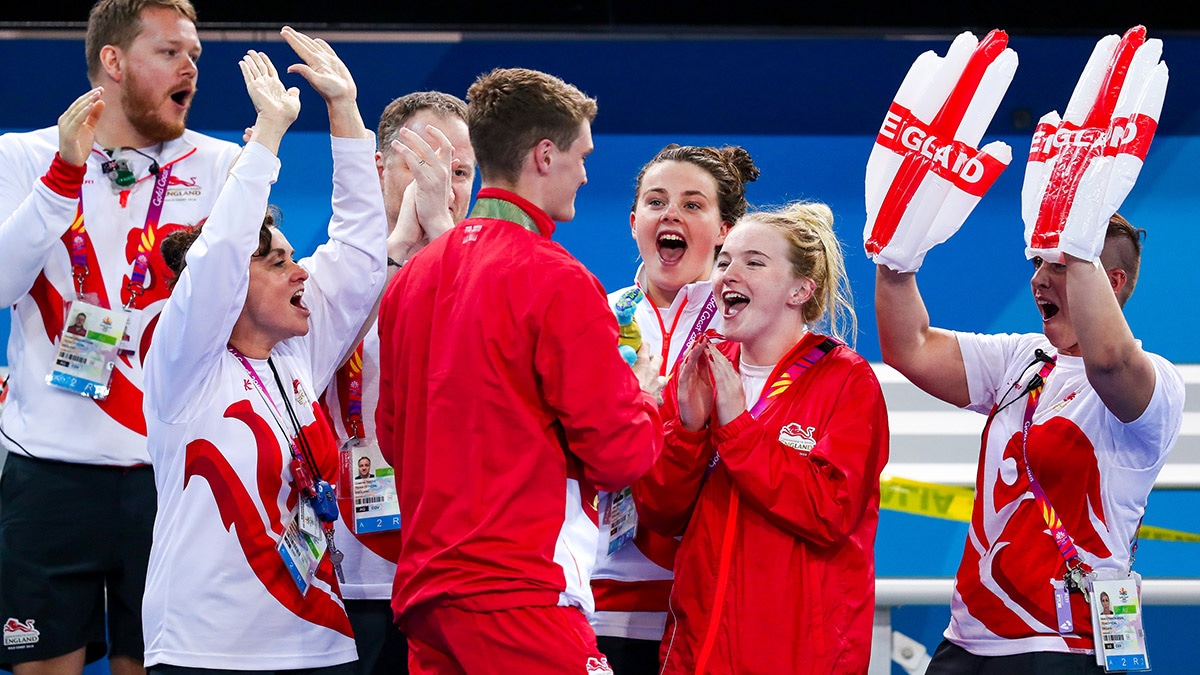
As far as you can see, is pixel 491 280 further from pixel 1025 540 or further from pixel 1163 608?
pixel 1163 608

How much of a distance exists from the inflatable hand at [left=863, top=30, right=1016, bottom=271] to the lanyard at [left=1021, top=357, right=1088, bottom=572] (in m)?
0.39

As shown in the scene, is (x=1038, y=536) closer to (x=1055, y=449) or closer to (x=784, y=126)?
(x=1055, y=449)

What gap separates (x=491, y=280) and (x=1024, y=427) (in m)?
1.23

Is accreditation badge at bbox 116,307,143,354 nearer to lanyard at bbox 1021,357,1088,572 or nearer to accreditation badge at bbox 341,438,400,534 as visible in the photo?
accreditation badge at bbox 341,438,400,534

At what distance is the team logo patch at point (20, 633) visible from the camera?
3035mm

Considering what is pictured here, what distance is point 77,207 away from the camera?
304 centimetres

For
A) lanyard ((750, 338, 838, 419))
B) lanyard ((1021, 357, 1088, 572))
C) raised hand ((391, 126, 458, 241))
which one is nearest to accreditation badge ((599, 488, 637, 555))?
lanyard ((750, 338, 838, 419))

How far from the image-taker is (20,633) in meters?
3.04

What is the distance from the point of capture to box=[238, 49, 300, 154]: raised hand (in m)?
2.49

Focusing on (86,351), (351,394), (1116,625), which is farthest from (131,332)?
(1116,625)

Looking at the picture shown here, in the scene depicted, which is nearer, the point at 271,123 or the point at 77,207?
the point at 271,123

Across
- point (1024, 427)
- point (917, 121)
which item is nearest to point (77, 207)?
point (917, 121)

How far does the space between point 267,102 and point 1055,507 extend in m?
1.79

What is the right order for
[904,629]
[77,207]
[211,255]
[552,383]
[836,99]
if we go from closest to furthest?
[552,383] → [211,255] → [77,207] → [904,629] → [836,99]
